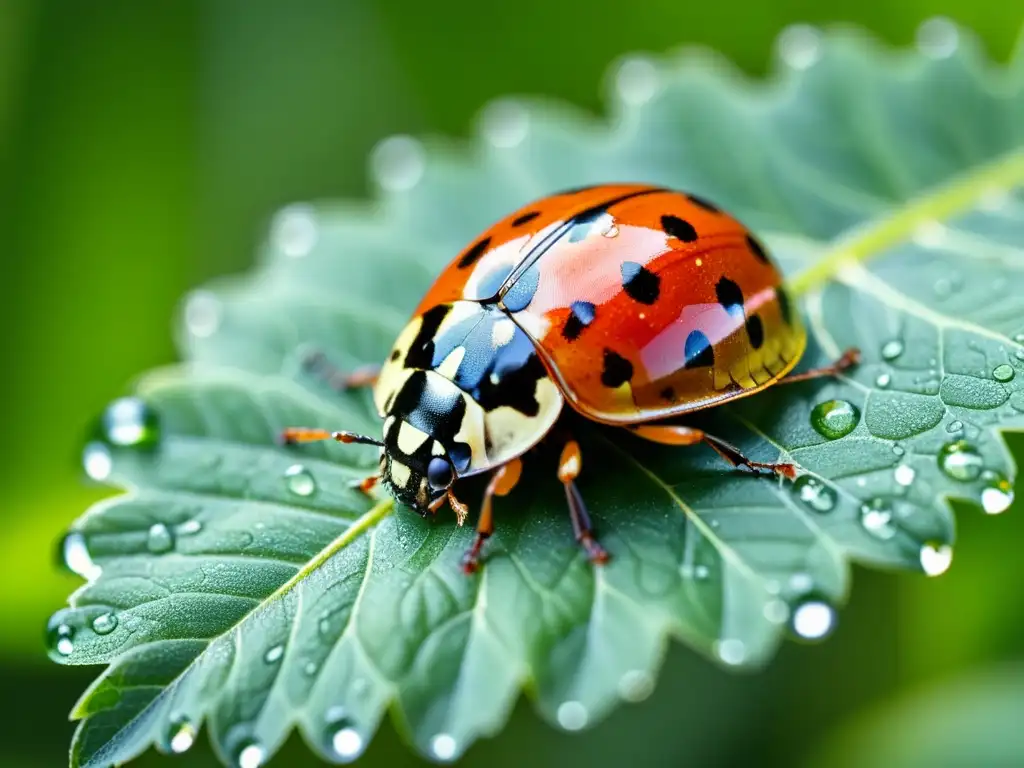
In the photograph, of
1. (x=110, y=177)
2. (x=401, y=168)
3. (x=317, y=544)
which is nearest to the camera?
(x=317, y=544)

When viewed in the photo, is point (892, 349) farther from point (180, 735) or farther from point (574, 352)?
point (180, 735)

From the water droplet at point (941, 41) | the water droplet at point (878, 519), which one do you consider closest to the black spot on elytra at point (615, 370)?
the water droplet at point (878, 519)

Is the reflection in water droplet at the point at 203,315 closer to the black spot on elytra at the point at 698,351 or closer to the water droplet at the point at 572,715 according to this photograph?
the black spot on elytra at the point at 698,351

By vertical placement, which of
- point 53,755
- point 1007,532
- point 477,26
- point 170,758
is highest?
point 477,26

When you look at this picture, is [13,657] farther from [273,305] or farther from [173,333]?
[173,333]

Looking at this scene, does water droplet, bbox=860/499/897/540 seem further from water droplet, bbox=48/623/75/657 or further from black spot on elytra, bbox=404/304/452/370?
water droplet, bbox=48/623/75/657

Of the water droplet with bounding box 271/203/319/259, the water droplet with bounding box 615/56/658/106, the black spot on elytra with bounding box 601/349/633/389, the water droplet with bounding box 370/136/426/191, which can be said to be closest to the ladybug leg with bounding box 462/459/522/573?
the black spot on elytra with bounding box 601/349/633/389

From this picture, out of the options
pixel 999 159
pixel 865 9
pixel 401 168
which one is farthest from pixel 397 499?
pixel 865 9
